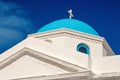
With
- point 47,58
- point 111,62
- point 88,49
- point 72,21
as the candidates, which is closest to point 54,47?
point 47,58

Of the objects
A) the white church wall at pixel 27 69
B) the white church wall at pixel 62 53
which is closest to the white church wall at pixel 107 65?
the white church wall at pixel 62 53

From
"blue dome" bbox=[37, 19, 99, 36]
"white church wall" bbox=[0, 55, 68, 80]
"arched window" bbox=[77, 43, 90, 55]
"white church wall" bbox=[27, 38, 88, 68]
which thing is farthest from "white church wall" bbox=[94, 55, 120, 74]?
"blue dome" bbox=[37, 19, 99, 36]

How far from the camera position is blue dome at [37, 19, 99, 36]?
1869 cm

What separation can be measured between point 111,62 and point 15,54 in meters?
4.52

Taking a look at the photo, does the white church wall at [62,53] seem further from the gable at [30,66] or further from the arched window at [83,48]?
the arched window at [83,48]

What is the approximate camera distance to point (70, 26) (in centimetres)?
1872

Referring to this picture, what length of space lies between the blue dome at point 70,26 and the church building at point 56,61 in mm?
1181

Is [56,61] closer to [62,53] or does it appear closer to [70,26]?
[62,53]

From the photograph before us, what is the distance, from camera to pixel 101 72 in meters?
12.6

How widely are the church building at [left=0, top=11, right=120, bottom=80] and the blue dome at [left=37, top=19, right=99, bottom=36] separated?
118cm

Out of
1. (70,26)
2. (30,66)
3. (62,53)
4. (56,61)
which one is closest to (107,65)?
(62,53)

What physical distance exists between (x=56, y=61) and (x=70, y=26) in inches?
228

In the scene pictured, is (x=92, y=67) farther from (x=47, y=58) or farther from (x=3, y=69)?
(x=3, y=69)

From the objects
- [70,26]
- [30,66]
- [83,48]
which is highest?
[70,26]
